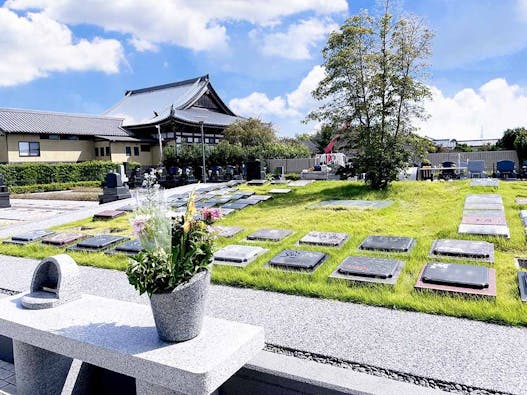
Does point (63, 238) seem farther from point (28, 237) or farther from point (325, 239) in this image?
point (325, 239)

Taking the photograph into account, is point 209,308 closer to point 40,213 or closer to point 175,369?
point 175,369

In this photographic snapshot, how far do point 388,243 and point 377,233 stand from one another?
673 millimetres

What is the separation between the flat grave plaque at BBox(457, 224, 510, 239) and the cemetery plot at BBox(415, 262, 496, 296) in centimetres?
126

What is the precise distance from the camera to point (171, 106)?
2505cm

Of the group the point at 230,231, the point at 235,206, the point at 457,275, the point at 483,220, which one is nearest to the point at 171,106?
the point at 235,206

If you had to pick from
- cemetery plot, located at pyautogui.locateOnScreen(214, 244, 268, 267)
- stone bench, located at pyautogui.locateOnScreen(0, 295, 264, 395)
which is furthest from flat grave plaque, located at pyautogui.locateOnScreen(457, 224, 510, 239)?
stone bench, located at pyautogui.locateOnScreen(0, 295, 264, 395)

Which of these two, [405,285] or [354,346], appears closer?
[354,346]

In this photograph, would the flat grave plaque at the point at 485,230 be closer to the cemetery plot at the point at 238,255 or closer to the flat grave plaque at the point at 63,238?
the cemetery plot at the point at 238,255

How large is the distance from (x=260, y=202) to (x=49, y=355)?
6.04 m

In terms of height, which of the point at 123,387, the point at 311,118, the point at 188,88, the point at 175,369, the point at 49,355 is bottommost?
the point at 123,387

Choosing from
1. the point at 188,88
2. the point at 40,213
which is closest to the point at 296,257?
the point at 40,213

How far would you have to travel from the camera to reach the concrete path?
243 centimetres

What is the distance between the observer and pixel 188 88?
28.8 metres

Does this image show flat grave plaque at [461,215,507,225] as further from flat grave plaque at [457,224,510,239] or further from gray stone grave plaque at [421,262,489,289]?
gray stone grave plaque at [421,262,489,289]
